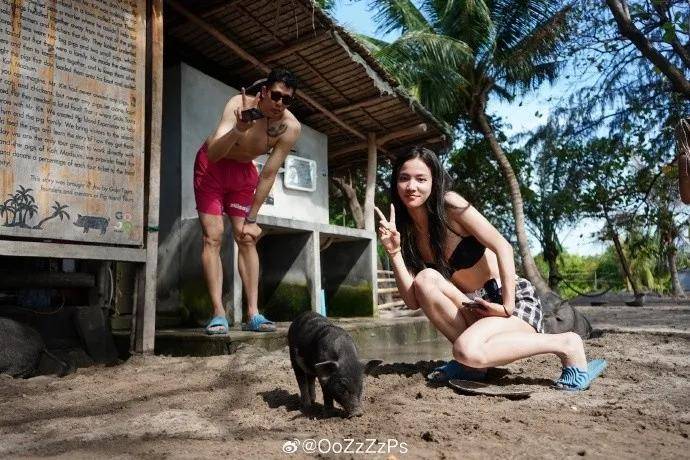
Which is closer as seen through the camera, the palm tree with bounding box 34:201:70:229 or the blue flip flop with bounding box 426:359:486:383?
the blue flip flop with bounding box 426:359:486:383

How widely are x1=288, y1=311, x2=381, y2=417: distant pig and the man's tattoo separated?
207cm

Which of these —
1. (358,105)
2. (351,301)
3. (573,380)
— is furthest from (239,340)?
(358,105)

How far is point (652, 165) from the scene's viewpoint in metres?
14.5

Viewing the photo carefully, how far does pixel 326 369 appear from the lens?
8.47 ft

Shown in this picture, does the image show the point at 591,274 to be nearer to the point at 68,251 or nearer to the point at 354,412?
the point at 68,251

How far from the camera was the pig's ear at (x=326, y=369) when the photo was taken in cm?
256

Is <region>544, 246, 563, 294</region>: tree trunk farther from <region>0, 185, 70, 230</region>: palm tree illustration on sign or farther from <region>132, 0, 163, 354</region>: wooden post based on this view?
<region>0, 185, 70, 230</region>: palm tree illustration on sign

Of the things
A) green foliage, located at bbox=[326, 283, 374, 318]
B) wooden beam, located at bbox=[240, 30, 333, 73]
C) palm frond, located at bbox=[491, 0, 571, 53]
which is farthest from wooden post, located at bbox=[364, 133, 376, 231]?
palm frond, located at bbox=[491, 0, 571, 53]

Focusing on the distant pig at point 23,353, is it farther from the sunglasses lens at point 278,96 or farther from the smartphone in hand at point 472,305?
the smartphone in hand at point 472,305

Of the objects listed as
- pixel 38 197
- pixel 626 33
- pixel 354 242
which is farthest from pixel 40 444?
pixel 626 33

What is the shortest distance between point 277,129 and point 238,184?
596 millimetres

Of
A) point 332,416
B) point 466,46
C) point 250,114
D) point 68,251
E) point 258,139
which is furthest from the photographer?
point 466,46

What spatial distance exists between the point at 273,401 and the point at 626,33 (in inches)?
341

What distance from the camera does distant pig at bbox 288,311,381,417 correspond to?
2.59 m
